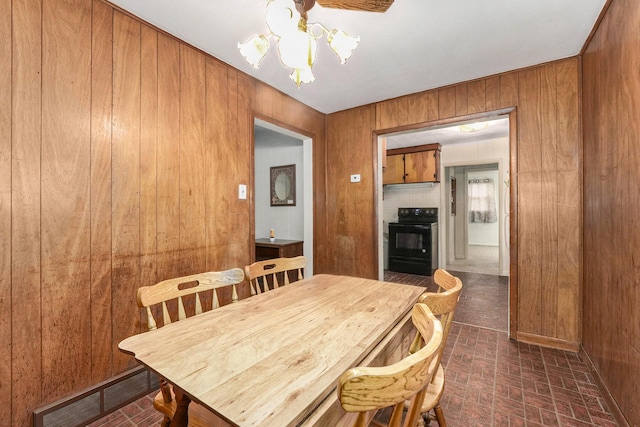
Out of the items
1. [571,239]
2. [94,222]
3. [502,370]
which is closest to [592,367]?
[502,370]

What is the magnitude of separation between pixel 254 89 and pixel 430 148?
3488 millimetres

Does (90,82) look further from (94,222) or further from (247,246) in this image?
(247,246)

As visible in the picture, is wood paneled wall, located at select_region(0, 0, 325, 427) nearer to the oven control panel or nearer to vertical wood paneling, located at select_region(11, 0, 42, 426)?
vertical wood paneling, located at select_region(11, 0, 42, 426)

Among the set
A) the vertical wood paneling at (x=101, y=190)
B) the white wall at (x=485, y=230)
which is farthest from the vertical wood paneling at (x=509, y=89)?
the white wall at (x=485, y=230)

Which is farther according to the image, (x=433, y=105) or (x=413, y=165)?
(x=413, y=165)

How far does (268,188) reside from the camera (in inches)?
168

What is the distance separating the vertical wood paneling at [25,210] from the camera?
136 cm

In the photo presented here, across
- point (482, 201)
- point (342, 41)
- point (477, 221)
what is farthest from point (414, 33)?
point (477, 221)

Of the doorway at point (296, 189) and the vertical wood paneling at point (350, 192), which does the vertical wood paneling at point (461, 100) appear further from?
the doorway at point (296, 189)

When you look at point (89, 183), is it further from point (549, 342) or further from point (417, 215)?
point (417, 215)

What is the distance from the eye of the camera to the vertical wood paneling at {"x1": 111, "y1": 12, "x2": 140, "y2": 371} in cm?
172

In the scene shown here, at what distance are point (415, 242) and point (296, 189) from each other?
7.98 ft

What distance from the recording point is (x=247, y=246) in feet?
8.43

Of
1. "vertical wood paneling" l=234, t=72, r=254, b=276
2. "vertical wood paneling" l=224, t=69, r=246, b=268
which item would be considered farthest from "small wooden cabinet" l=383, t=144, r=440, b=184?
"vertical wood paneling" l=224, t=69, r=246, b=268
